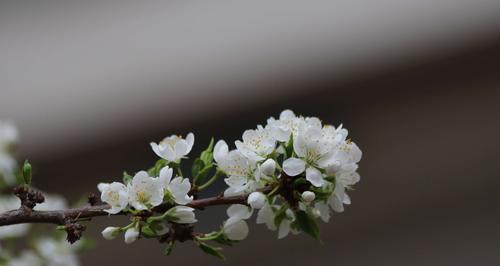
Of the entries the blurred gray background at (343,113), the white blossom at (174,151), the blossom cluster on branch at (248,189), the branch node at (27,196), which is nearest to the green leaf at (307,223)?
the blossom cluster on branch at (248,189)

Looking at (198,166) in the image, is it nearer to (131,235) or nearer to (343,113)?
(131,235)

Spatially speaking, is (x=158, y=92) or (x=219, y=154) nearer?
(x=219, y=154)

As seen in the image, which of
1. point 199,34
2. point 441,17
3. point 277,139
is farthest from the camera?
point 199,34

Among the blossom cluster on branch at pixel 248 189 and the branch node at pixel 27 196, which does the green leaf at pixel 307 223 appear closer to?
the blossom cluster on branch at pixel 248 189

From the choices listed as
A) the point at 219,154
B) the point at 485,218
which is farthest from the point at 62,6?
the point at 219,154

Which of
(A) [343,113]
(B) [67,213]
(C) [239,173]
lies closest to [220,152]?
(C) [239,173]

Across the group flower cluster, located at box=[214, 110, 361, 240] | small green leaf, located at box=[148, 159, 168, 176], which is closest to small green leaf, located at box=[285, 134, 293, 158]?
flower cluster, located at box=[214, 110, 361, 240]

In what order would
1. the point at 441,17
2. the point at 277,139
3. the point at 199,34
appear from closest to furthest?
1. the point at 277,139
2. the point at 441,17
3. the point at 199,34

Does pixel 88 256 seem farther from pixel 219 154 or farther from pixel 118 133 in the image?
pixel 219 154
